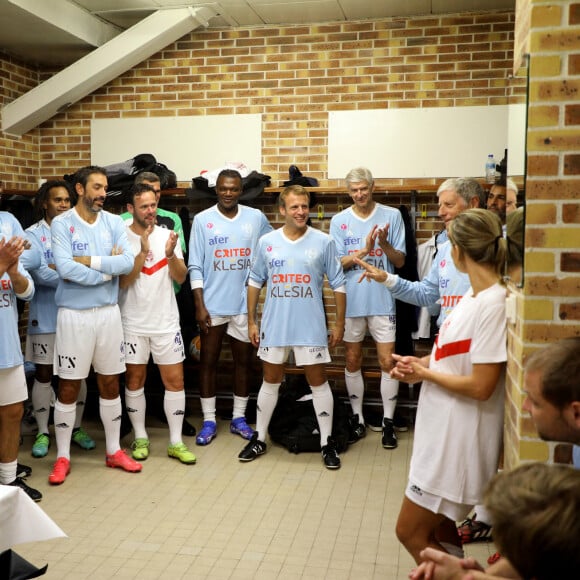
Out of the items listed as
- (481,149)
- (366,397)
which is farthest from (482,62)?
(366,397)

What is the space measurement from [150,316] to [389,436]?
170 cm

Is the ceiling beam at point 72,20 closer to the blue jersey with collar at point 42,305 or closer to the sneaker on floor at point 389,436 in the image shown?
the blue jersey with collar at point 42,305

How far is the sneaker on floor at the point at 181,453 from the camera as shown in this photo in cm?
416

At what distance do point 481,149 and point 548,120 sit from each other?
3375 mm

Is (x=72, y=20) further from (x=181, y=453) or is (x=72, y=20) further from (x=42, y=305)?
(x=181, y=453)

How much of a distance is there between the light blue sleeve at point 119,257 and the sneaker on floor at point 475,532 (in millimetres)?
2208

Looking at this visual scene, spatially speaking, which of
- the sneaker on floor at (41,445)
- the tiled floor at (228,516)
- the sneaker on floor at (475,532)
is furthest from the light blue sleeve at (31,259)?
the sneaker on floor at (475,532)

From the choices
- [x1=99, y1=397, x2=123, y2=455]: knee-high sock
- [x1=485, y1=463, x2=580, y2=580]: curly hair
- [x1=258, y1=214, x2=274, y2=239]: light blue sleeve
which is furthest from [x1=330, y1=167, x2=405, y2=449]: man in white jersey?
[x1=485, y1=463, x2=580, y2=580]: curly hair

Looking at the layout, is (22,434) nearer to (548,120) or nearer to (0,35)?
(0,35)

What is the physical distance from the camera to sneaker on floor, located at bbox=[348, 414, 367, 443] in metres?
4.57

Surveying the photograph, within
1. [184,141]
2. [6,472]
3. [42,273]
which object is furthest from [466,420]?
[184,141]

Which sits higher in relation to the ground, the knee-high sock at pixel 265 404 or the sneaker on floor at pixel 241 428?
the knee-high sock at pixel 265 404

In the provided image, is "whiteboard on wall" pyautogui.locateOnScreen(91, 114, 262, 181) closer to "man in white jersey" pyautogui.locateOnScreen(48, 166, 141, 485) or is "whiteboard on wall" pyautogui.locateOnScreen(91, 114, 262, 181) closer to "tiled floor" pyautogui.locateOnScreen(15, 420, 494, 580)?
"man in white jersey" pyautogui.locateOnScreen(48, 166, 141, 485)

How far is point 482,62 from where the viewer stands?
16.5 feet
